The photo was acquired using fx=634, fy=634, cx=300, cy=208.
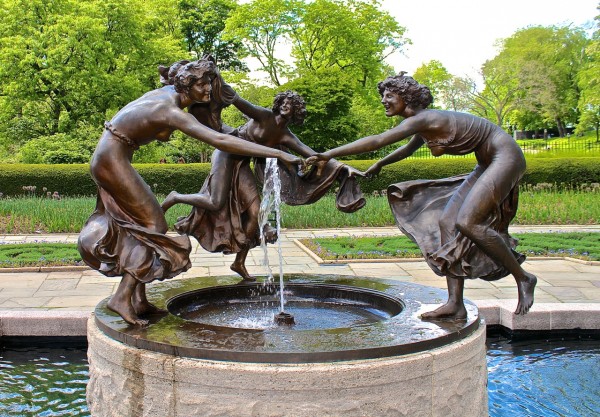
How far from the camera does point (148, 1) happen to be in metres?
35.2

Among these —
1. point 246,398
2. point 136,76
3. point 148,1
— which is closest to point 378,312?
point 246,398

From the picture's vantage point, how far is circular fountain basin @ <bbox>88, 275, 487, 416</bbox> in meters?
3.25

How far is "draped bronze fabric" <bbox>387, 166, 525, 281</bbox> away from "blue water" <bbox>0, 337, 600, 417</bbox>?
116 centimetres

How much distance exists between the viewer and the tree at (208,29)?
4022 centimetres

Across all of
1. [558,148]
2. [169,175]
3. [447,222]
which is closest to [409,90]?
[447,222]

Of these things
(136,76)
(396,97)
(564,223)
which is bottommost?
(564,223)

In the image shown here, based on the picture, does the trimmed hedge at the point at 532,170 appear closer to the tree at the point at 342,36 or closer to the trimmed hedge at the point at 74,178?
the trimmed hedge at the point at 74,178

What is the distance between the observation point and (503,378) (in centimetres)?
524

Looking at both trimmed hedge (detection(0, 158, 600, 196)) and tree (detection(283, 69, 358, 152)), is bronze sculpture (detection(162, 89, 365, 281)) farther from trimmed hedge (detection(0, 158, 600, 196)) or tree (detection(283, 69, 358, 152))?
tree (detection(283, 69, 358, 152))

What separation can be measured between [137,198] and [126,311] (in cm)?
73

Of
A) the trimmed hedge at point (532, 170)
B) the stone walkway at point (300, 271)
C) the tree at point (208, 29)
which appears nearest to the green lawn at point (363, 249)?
the stone walkway at point (300, 271)

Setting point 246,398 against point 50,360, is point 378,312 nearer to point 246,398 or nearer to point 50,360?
point 246,398

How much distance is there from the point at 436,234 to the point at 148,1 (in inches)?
1348

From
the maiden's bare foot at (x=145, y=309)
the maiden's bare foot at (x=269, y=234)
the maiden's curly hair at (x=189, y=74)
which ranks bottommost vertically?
the maiden's bare foot at (x=145, y=309)
